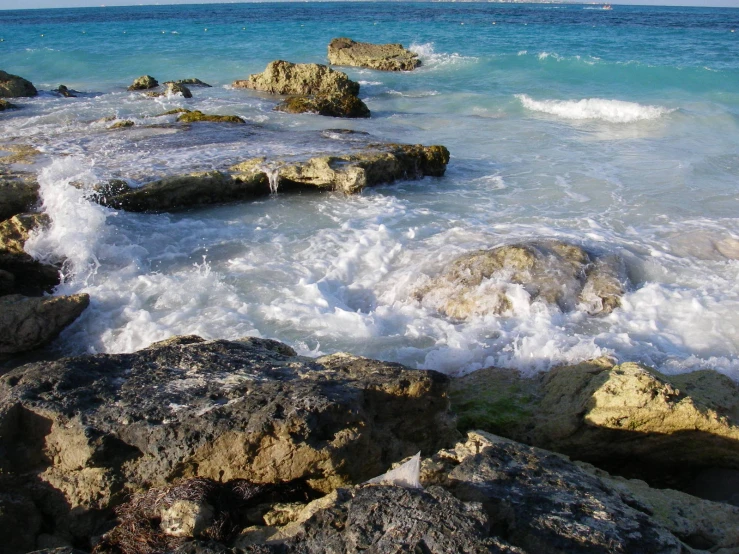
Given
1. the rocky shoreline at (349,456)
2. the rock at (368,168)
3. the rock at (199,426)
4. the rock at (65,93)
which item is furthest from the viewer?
the rock at (65,93)

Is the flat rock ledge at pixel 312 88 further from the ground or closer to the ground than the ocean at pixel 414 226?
further from the ground

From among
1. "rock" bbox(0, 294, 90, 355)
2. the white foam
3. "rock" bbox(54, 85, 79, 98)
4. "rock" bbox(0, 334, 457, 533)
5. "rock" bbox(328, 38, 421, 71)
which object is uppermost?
"rock" bbox(328, 38, 421, 71)

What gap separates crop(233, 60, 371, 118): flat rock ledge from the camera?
1789 centimetres

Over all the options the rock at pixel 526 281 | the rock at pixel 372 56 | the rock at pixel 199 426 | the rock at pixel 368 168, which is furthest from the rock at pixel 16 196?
the rock at pixel 372 56

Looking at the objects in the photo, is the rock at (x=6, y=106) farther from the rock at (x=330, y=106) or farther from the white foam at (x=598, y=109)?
the white foam at (x=598, y=109)

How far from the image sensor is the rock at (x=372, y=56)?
29641mm

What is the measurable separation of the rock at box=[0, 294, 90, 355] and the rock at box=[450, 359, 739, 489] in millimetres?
4309

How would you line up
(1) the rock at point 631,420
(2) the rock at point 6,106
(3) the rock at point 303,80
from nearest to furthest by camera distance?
(1) the rock at point 631,420 → (2) the rock at point 6,106 → (3) the rock at point 303,80

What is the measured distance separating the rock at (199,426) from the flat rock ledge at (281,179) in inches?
250

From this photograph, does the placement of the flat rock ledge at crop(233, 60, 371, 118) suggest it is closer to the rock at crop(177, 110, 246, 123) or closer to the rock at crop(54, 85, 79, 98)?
the rock at crop(177, 110, 246, 123)

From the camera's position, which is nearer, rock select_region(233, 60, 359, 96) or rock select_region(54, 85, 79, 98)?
rock select_region(233, 60, 359, 96)

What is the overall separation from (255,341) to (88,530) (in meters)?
1.86

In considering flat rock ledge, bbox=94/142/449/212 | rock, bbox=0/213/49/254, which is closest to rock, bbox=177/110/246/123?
flat rock ledge, bbox=94/142/449/212

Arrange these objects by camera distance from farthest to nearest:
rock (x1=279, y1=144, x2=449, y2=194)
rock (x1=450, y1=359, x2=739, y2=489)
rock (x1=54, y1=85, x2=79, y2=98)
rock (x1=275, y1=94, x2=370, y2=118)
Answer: rock (x1=54, y1=85, x2=79, y2=98) → rock (x1=275, y1=94, x2=370, y2=118) → rock (x1=279, y1=144, x2=449, y2=194) → rock (x1=450, y1=359, x2=739, y2=489)
